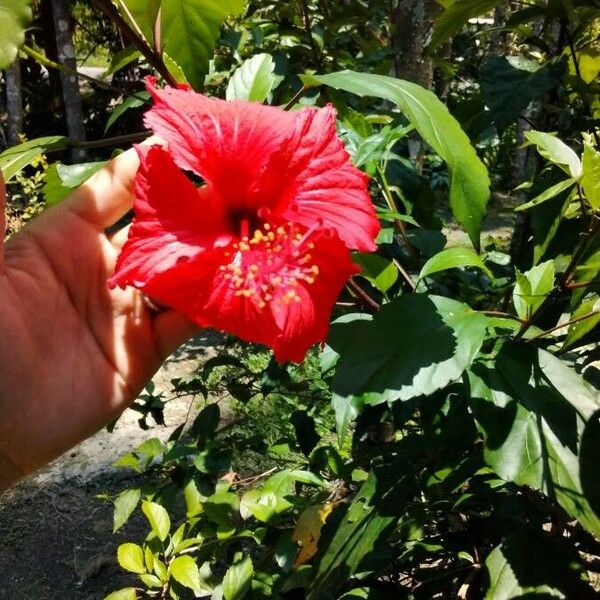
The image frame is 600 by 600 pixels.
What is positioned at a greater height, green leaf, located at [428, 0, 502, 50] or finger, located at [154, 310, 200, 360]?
green leaf, located at [428, 0, 502, 50]

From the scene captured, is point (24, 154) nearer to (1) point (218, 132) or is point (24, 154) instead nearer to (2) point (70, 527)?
(1) point (218, 132)

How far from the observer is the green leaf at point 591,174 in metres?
0.88

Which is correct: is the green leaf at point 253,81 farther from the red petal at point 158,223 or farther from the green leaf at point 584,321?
the green leaf at point 584,321

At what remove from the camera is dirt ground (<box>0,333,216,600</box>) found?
2.58m

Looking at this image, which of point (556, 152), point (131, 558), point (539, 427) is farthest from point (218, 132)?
point (131, 558)

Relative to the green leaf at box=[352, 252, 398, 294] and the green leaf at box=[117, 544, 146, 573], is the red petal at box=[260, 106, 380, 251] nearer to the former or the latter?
the green leaf at box=[352, 252, 398, 294]

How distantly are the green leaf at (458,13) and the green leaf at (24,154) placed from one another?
2.54 ft

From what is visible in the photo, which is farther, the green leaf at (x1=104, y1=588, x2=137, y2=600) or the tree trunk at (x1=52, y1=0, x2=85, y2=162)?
the tree trunk at (x1=52, y1=0, x2=85, y2=162)

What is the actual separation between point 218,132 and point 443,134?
0.89 feet

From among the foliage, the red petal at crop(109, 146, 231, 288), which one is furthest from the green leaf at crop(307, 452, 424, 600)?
the red petal at crop(109, 146, 231, 288)

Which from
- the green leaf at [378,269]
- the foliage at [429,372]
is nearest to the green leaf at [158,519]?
the foliage at [429,372]

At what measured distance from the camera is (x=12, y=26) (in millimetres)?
703

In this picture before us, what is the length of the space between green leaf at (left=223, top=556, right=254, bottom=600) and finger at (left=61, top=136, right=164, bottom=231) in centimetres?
73

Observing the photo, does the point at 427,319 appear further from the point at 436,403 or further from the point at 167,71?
the point at 167,71
